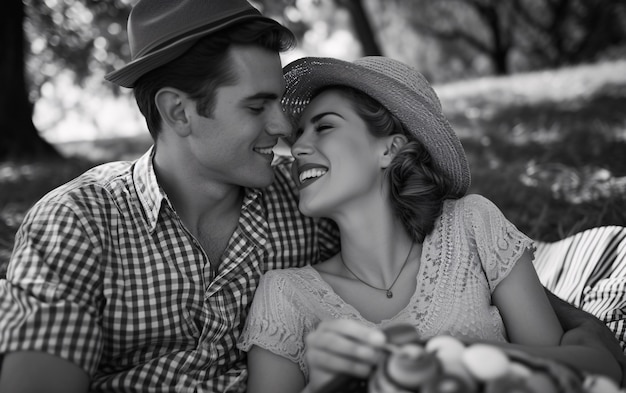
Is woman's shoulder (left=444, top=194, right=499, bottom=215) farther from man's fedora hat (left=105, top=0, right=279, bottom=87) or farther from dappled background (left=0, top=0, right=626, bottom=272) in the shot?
dappled background (left=0, top=0, right=626, bottom=272)

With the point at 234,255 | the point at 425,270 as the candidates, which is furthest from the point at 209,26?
the point at 425,270

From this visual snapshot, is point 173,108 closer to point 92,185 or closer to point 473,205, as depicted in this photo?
point 92,185

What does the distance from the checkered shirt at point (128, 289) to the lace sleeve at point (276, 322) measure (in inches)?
3.6

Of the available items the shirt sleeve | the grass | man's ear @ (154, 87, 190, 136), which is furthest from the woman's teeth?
the grass

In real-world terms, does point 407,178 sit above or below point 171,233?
above

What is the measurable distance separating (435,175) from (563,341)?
0.87 metres

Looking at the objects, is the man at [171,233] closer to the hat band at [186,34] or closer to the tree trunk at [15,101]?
the hat band at [186,34]

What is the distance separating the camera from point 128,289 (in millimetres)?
2234

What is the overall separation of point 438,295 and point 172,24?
4.92ft

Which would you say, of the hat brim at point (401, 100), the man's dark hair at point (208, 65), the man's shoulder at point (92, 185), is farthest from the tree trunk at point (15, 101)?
the hat brim at point (401, 100)

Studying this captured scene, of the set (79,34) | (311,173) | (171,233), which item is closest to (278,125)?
(311,173)

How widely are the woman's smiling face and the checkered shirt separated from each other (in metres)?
0.32

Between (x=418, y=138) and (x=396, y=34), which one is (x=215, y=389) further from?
(x=396, y=34)

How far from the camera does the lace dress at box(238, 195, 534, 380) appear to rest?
2297 mm
